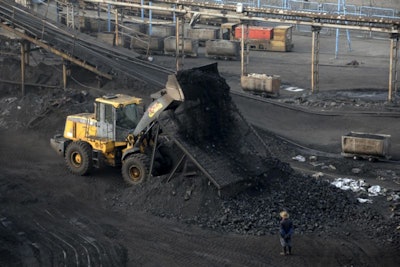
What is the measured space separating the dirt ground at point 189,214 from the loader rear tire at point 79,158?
311mm

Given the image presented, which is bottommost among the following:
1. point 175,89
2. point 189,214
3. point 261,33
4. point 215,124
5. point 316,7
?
point 189,214

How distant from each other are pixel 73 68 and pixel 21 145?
29.1 feet

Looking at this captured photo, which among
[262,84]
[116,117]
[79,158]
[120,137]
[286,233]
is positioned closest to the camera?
[286,233]

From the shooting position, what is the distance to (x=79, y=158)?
77.8ft

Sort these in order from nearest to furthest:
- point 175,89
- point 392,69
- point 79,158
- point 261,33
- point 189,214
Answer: point 189,214, point 175,89, point 79,158, point 392,69, point 261,33

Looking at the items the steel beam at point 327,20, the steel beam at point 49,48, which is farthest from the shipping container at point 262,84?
the steel beam at point 49,48

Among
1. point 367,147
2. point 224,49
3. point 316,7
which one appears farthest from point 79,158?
point 316,7

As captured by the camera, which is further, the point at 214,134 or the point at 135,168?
the point at 135,168

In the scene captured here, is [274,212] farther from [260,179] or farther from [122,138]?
[122,138]

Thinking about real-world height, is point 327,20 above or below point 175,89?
above

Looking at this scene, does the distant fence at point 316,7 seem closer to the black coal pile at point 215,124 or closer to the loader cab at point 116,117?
the loader cab at point 116,117

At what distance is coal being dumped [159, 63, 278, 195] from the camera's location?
67.7ft

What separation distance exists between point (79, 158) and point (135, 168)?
2470 mm

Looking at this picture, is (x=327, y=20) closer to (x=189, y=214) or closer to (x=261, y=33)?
(x=261, y=33)
